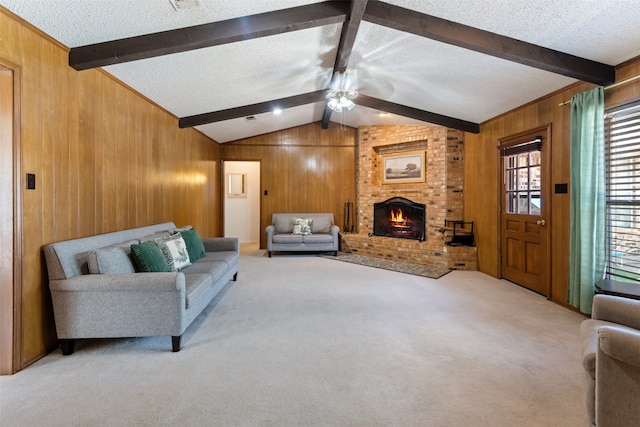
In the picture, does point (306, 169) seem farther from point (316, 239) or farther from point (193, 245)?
point (193, 245)

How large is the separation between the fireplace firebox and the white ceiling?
191cm

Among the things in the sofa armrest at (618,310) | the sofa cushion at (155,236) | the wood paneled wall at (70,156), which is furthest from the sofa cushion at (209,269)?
the sofa armrest at (618,310)

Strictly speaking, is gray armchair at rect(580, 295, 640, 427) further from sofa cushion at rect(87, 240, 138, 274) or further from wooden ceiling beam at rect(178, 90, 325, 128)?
wooden ceiling beam at rect(178, 90, 325, 128)

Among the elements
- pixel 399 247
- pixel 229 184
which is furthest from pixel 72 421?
pixel 229 184

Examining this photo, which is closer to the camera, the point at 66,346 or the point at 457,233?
the point at 66,346

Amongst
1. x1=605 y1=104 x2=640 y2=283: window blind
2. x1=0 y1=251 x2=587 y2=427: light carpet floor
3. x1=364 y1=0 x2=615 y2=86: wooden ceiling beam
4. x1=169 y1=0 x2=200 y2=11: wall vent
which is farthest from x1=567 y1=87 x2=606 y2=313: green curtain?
x1=169 y1=0 x2=200 y2=11: wall vent

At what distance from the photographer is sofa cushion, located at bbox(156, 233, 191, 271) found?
3.06 meters

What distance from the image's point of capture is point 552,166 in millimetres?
3639

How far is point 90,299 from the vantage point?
89.4 inches

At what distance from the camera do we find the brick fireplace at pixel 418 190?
17.9ft

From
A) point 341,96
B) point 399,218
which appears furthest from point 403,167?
point 341,96

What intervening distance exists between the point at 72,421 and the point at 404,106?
17.3 ft

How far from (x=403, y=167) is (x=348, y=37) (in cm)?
367

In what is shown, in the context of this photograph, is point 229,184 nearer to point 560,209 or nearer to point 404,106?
point 404,106
